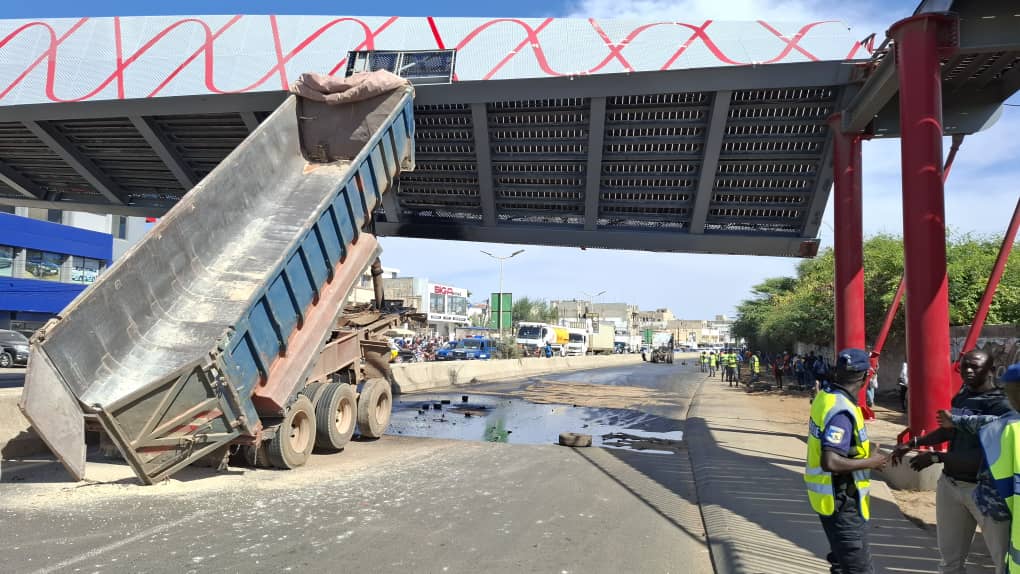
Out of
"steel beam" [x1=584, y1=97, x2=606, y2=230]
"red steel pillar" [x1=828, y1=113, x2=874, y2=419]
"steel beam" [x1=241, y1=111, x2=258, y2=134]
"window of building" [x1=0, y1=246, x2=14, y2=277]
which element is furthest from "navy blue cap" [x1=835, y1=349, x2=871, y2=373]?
"window of building" [x1=0, y1=246, x2=14, y2=277]

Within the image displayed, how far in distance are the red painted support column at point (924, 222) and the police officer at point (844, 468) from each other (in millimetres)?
4478

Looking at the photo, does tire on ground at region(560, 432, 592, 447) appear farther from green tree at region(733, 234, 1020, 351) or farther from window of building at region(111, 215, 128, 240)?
window of building at region(111, 215, 128, 240)

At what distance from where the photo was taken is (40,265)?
34.5 meters

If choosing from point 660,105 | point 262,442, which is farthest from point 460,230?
point 262,442

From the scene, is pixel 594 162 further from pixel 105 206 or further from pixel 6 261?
pixel 6 261

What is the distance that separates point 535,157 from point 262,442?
7.82 m

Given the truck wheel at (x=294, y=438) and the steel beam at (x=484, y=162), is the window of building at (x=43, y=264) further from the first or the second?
the truck wheel at (x=294, y=438)

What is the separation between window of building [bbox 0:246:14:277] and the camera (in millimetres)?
31984

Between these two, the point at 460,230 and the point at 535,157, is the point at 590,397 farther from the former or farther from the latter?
the point at 535,157

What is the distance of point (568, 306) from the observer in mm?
142750

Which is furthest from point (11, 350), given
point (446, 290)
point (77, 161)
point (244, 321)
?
point (446, 290)

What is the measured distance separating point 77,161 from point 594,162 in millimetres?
11292

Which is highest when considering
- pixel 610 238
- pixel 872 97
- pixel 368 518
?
pixel 872 97

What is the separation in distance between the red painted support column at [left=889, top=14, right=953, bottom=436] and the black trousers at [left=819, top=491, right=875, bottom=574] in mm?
4542
